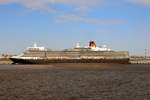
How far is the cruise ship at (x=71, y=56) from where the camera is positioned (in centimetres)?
12619

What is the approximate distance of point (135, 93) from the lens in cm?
3322

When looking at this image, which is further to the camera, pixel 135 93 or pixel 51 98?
pixel 135 93

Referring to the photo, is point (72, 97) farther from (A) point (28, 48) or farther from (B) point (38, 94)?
(A) point (28, 48)

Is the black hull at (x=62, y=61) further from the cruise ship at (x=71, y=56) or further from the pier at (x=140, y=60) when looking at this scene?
the pier at (x=140, y=60)

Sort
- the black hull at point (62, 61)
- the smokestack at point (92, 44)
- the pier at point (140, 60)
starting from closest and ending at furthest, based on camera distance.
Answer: the black hull at point (62, 61) < the smokestack at point (92, 44) < the pier at point (140, 60)

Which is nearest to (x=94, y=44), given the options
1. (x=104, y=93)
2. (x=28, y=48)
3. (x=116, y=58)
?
(x=116, y=58)

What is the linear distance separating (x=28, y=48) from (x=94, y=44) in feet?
76.2

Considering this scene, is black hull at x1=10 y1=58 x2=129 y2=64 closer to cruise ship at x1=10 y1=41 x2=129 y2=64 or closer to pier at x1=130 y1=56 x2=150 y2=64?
cruise ship at x1=10 y1=41 x2=129 y2=64

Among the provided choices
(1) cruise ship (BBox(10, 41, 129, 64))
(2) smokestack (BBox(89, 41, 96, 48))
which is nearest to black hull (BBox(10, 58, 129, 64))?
(1) cruise ship (BBox(10, 41, 129, 64))

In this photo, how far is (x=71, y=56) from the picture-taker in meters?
130

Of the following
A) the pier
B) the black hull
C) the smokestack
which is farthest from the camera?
the pier

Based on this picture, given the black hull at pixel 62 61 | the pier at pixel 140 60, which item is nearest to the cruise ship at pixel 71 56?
the black hull at pixel 62 61

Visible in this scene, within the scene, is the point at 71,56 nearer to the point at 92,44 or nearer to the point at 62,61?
the point at 62,61

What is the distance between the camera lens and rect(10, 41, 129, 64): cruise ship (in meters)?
126
